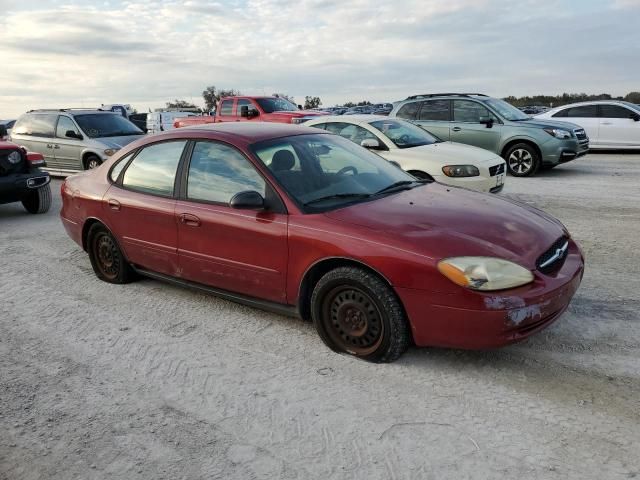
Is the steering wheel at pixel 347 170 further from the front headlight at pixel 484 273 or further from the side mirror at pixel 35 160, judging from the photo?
the side mirror at pixel 35 160

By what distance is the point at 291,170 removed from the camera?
4180 millimetres

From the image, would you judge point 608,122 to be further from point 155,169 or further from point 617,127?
point 155,169

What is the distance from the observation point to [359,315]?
3594 mm

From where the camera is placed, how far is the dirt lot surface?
8.82 feet

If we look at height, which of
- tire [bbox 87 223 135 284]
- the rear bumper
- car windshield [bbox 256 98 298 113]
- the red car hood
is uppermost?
car windshield [bbox 256 98 298 113]

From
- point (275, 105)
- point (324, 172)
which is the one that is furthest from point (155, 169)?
point (275, 105)

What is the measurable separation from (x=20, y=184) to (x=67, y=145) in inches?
146

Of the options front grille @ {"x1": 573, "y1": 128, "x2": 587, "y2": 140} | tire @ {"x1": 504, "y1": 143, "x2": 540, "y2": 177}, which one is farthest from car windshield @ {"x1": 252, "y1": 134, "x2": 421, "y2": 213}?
front grille @ {"x1": 573, "y1": 128, "x2": 587, "y2": 140}

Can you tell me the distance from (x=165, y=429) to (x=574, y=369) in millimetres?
2394

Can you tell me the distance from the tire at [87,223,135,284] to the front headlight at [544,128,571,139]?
30.3 feet

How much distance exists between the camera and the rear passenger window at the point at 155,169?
15.3 feet

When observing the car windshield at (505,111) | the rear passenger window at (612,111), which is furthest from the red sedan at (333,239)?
the rear passenger window at (612,111)

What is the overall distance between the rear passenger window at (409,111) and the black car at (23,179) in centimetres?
729

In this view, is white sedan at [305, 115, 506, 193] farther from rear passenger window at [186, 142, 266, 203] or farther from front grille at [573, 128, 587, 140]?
front grille at [573, 128, 587, 140]
